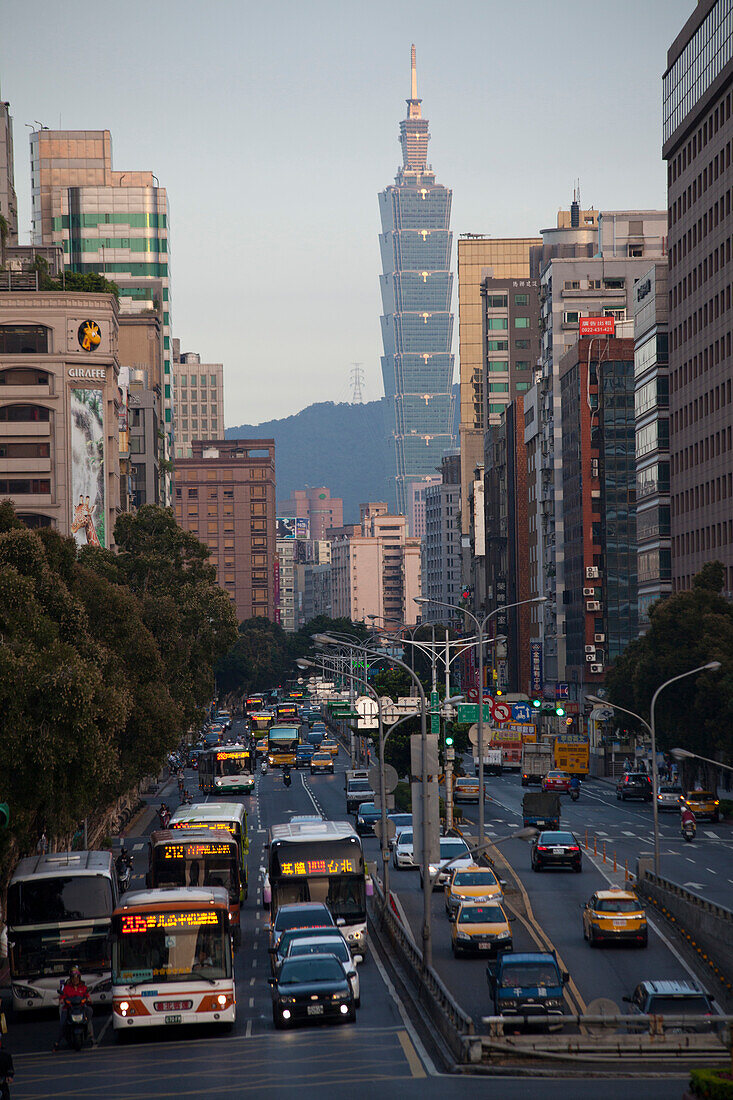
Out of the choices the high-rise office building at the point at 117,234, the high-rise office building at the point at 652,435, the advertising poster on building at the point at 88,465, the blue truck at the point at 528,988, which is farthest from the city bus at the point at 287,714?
the blue truck at the point at 528,988

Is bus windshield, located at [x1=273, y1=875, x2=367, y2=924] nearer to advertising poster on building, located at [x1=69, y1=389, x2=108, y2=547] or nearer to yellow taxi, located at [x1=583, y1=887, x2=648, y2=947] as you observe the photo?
yellow taxi, located at [x1=583, y1=887, x2=648, y2=947]

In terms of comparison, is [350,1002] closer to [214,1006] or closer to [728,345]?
[214,1006]

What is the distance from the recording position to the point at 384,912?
149 feet

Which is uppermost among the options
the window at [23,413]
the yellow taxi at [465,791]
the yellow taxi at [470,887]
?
the window at [23,413]

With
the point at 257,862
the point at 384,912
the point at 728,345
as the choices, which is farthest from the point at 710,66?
the point at 384,912

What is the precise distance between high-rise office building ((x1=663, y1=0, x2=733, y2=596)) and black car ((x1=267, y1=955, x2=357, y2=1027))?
68.3m

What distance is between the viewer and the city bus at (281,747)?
385 feet

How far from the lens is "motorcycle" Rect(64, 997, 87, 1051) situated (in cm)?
3056

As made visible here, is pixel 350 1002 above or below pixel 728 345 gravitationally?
below

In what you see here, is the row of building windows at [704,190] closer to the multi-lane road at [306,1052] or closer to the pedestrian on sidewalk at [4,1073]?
the multi-lane road at [306,1052]

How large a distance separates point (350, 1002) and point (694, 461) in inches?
3167

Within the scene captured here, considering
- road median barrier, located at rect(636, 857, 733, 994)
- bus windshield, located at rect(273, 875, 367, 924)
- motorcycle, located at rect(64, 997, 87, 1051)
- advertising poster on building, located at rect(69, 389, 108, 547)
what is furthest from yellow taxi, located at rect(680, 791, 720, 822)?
motorcycle, located at rect(64, 997, 87, 1051)

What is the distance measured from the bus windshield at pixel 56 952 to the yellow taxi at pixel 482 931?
416 inches

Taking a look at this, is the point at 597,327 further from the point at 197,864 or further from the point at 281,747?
the point at 197,864
